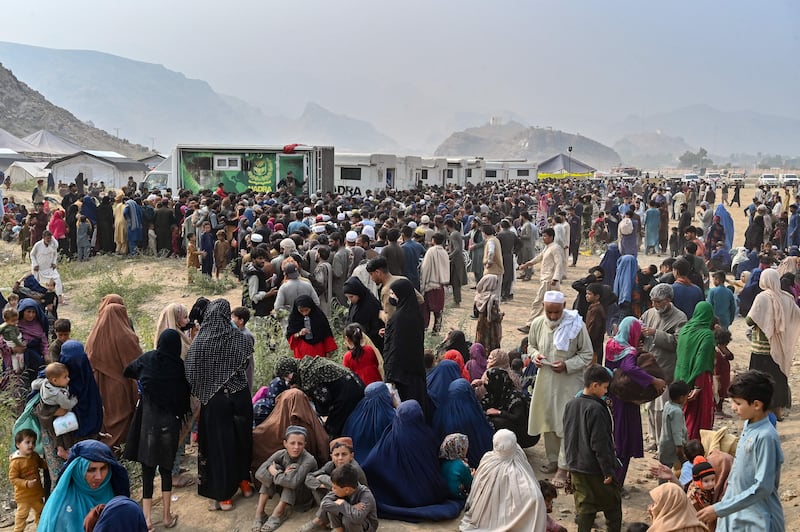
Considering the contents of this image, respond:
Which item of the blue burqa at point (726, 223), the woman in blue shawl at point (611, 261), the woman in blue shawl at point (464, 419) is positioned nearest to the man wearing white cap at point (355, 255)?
the woman in blue shawl at point (611, 261)

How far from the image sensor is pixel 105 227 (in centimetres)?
1558

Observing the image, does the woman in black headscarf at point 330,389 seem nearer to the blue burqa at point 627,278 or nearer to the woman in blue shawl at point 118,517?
the woman in blue shawl at point 118,517

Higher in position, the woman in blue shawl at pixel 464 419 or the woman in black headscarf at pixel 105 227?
the woman in black headscarf at pixel 105 227

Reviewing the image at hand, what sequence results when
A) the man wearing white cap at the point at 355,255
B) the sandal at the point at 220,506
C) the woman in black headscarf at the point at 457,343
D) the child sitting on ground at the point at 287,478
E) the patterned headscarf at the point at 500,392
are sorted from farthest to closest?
the man wearing white cap at the point at 355,255 < the woman in black headscarf at the point at 457,343 < the patterned headscarf at the point at 500,392 < the sandal at the point at 220,506 < the child sitting on ground at the point at 287,478

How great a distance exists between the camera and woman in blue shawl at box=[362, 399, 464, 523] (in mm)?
5188

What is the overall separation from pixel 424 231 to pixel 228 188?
1072cm

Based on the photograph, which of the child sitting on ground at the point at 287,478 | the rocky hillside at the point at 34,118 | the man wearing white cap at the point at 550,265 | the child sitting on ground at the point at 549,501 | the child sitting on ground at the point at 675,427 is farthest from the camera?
the rocky hillside at the point at 34,118

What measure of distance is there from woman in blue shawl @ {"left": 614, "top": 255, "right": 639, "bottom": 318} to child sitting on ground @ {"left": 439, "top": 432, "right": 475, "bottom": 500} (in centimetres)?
438

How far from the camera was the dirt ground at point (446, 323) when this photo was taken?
5234 mm

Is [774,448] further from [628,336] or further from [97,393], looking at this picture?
[97,393]

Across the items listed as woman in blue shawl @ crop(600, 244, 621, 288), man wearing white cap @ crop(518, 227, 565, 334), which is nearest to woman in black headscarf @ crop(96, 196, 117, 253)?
man wearing white cap @ crop(518, 227, 565, 334)

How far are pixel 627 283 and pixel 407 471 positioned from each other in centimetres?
495

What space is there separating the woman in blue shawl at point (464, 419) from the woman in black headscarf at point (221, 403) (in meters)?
1.47

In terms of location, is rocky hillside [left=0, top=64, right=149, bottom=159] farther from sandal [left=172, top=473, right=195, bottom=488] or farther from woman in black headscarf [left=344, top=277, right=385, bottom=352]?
sandal [left=172, top=473, right=195, bottom=488]
